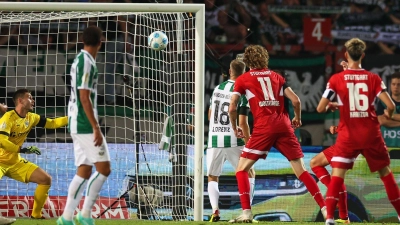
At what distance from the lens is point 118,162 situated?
1106 centimetres

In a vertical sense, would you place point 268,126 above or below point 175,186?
above

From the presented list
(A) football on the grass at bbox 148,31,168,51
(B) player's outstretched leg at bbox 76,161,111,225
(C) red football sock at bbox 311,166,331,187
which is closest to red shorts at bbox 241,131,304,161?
(C) red football sock at bbox 311,166,331,187

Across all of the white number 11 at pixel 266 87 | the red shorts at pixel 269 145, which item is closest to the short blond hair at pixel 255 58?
the white number 11 at pixel 266 87

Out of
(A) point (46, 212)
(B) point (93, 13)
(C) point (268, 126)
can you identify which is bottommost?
(A) point (46, 212)

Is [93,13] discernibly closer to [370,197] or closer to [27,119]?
[27,119]

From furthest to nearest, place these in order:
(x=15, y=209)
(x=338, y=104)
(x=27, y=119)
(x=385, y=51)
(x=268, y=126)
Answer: (x=385, y=51), (x=15, y=209), (x=27, y=119), (x=268, y=126), (x=338, y=104)

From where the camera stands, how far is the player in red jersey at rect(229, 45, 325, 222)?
329 inches

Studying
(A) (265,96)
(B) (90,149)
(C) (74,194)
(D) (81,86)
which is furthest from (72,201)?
(A) (265,96)

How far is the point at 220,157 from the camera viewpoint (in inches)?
381

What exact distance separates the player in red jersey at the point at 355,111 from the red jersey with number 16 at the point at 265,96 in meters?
1.00

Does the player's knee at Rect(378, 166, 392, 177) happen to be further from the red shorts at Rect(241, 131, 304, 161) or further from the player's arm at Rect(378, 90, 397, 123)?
the red shorts at Rect(241, 131, 304, 161)

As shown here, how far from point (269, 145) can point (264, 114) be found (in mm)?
321

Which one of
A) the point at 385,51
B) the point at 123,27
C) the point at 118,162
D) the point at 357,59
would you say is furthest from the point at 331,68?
the point at 357,59

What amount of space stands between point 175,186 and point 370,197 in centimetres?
280
